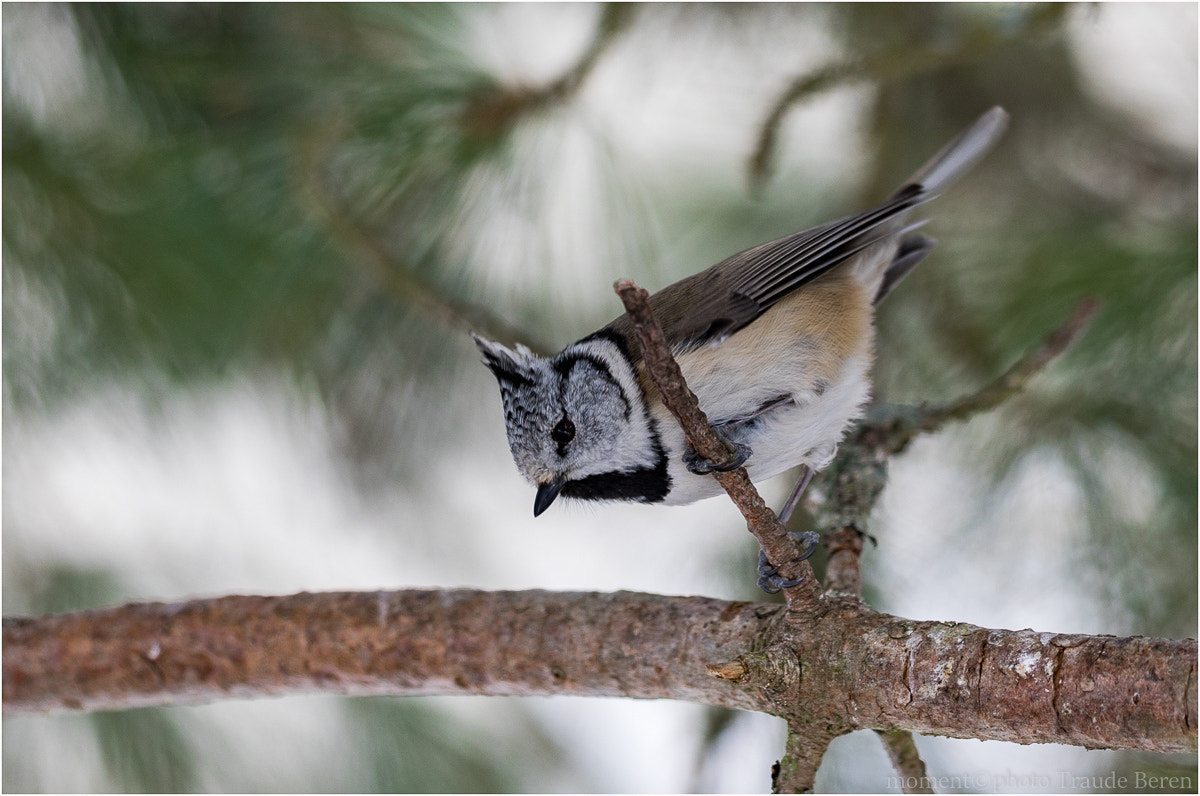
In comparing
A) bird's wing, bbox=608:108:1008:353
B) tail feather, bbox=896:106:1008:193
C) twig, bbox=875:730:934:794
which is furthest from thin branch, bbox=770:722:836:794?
tail feather, bbox=896:106:1008:193

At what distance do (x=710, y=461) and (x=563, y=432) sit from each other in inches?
13.9

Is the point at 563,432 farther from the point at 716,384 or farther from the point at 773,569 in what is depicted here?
the point at 773,569

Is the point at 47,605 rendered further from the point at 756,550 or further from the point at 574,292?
the point at 756,550

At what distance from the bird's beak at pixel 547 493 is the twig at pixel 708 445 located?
35 centimetres

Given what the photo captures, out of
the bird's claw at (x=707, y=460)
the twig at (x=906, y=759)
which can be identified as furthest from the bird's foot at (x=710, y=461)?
the twig at (x=906, y=759)

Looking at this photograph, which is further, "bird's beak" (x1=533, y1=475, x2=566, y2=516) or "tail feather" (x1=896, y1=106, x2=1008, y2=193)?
"tail feather" (x1=896, y1=106, x2=1008, y2=193)

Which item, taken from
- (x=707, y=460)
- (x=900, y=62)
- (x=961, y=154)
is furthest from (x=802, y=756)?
(x=900, y=62)

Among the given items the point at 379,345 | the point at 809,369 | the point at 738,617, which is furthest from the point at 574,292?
the point at 738,617

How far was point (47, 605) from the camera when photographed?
2166 mm

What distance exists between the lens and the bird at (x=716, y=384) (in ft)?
4.79

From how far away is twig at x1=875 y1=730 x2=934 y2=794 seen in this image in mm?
1409

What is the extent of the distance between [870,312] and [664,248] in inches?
29.8

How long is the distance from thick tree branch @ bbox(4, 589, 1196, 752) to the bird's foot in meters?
0.24

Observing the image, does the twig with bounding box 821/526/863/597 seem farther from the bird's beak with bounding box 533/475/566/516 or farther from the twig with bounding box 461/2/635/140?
the twig with bounding box 461/2/635/140
